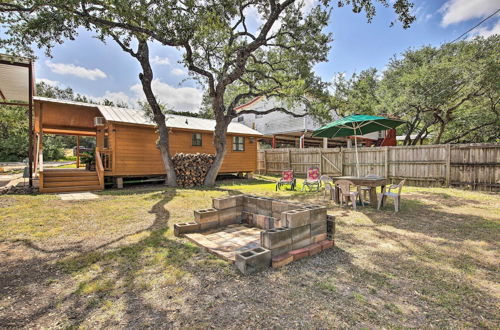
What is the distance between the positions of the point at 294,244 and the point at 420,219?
13.0 ft

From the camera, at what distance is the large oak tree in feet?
21.6

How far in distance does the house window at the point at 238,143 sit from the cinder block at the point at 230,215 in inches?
382

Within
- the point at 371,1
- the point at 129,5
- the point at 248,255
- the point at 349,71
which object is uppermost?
the point at 349,71

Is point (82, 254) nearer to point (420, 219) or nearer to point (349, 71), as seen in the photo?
point (420, 219)

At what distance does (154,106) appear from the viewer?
10.2 m

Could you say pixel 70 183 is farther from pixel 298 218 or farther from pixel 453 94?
pixel 453 94

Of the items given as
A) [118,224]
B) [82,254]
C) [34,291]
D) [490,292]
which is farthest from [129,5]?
[490,292]

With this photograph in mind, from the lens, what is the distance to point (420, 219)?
5.48 meters

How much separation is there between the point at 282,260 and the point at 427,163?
35.6 ft

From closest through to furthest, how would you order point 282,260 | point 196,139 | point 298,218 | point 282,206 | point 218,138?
point 282,260, point 298,218, point 282,206, point 218,138, point 196,139

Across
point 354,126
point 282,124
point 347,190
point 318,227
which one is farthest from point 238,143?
point 318,227

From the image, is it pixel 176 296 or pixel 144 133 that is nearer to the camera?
pixel 176 296

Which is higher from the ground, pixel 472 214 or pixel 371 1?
pixel 371 1

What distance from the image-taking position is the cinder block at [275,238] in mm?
3008
